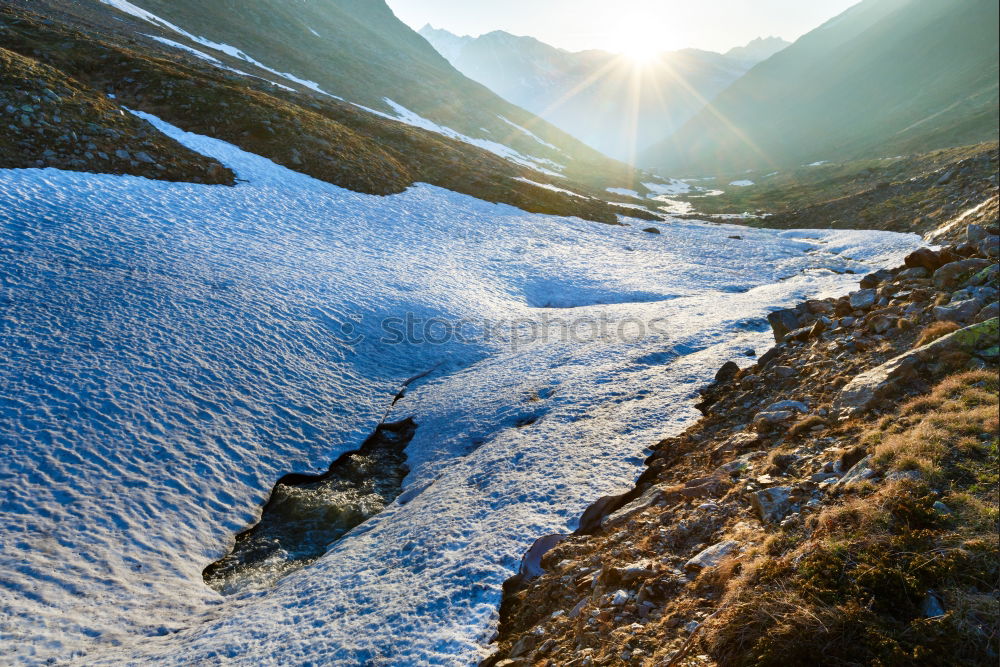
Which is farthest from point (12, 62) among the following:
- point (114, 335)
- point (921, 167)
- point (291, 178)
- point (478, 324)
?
point (921, 167)

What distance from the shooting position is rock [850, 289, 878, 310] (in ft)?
45.2

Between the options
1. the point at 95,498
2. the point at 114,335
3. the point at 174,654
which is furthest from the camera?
the point at 114,335

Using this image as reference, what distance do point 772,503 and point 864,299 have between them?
10211 mm

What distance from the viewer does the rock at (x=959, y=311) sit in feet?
32.5

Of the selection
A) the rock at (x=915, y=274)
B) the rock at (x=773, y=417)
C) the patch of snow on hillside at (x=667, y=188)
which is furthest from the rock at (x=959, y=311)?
the patch of snow on hillside at (x=667, y=188)

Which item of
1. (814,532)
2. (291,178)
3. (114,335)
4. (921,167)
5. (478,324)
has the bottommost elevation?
(114,335)

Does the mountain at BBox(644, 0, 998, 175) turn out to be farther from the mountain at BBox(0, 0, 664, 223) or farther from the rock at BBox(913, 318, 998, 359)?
the rock at BBox(913, 318, 998, 359)

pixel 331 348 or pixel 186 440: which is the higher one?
pixel 331 348

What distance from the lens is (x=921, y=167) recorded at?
5894 centimetres

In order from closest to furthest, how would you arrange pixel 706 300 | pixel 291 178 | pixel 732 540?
pixel 732 540
pixel 706 300
pixel 291 178

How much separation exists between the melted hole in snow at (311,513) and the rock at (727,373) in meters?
10.0

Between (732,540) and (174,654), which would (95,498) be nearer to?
(174,654)

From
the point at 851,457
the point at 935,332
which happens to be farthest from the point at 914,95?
the point at 851,457

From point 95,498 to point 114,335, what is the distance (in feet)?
20.1
